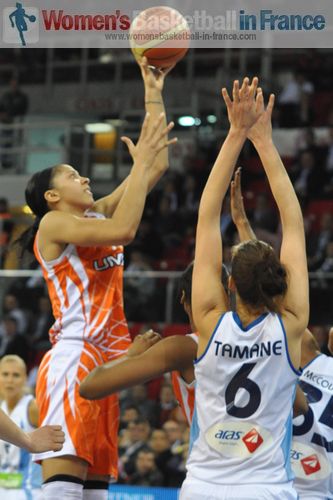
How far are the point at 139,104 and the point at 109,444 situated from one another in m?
12.6

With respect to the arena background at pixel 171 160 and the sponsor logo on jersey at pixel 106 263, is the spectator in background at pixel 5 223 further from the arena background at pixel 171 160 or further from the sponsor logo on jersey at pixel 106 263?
the sponsor logo on jersey at pixel 106 263

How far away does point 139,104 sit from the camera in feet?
54.6

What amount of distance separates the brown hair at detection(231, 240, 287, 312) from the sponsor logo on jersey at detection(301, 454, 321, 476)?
1.28 meters

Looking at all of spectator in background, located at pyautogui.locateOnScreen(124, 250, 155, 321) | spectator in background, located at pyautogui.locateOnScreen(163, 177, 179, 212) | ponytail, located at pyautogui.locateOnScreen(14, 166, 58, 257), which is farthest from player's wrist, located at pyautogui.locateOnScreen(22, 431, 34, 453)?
spectator in background, located at pyautogui.locateOnScreen(163, 177, 179, 212)

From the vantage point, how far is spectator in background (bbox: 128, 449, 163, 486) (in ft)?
31.4

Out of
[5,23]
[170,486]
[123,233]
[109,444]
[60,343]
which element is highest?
[5,23]

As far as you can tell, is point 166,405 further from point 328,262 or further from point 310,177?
point 310,177

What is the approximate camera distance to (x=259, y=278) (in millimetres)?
3361

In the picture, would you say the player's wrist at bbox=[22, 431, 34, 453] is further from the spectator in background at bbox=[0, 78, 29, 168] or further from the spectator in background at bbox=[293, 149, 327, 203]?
the spectator in background at bbox=[0, 78, 29, 168]

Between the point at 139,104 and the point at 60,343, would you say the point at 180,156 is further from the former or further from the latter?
the point at 60,343

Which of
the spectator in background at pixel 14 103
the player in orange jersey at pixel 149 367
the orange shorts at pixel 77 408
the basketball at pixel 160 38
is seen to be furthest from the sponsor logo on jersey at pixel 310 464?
the spectator in background at pixel 14 103

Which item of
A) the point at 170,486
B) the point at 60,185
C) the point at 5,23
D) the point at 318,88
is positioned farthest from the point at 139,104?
the point at 60,185

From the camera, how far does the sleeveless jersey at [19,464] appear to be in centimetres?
739

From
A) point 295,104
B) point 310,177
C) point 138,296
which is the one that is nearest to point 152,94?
point 138,296
